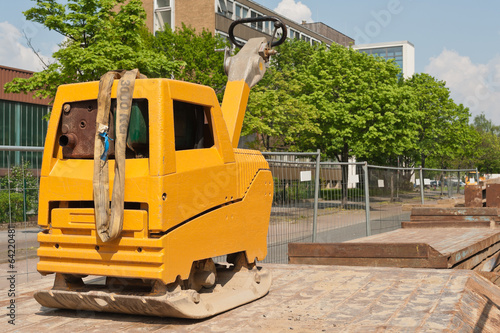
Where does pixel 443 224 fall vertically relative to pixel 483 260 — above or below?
above

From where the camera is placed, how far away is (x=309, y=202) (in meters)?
10.9

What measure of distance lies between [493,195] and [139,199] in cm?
1414

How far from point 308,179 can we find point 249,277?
531cm

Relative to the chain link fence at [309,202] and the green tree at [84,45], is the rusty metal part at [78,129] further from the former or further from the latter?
the green tree at [84,45]

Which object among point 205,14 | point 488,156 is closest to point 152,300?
point 205,14

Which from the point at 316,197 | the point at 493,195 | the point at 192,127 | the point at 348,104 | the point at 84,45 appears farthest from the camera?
the point at 348,104

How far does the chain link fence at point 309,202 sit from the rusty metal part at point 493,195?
2.15 m

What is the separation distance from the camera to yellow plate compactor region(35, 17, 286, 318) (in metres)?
4.45

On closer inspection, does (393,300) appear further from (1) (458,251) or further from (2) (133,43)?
(2) (133,43)

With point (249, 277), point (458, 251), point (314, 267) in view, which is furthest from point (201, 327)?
point (458, 251)

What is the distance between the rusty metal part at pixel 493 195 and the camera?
53.5ft

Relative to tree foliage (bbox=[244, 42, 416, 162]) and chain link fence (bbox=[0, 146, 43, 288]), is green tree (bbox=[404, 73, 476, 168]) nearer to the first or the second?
tree foliage (bbox=[244, 42, 416, 162])

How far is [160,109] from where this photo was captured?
14.8 ft

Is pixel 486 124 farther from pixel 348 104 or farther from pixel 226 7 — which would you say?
pixel 348 104
